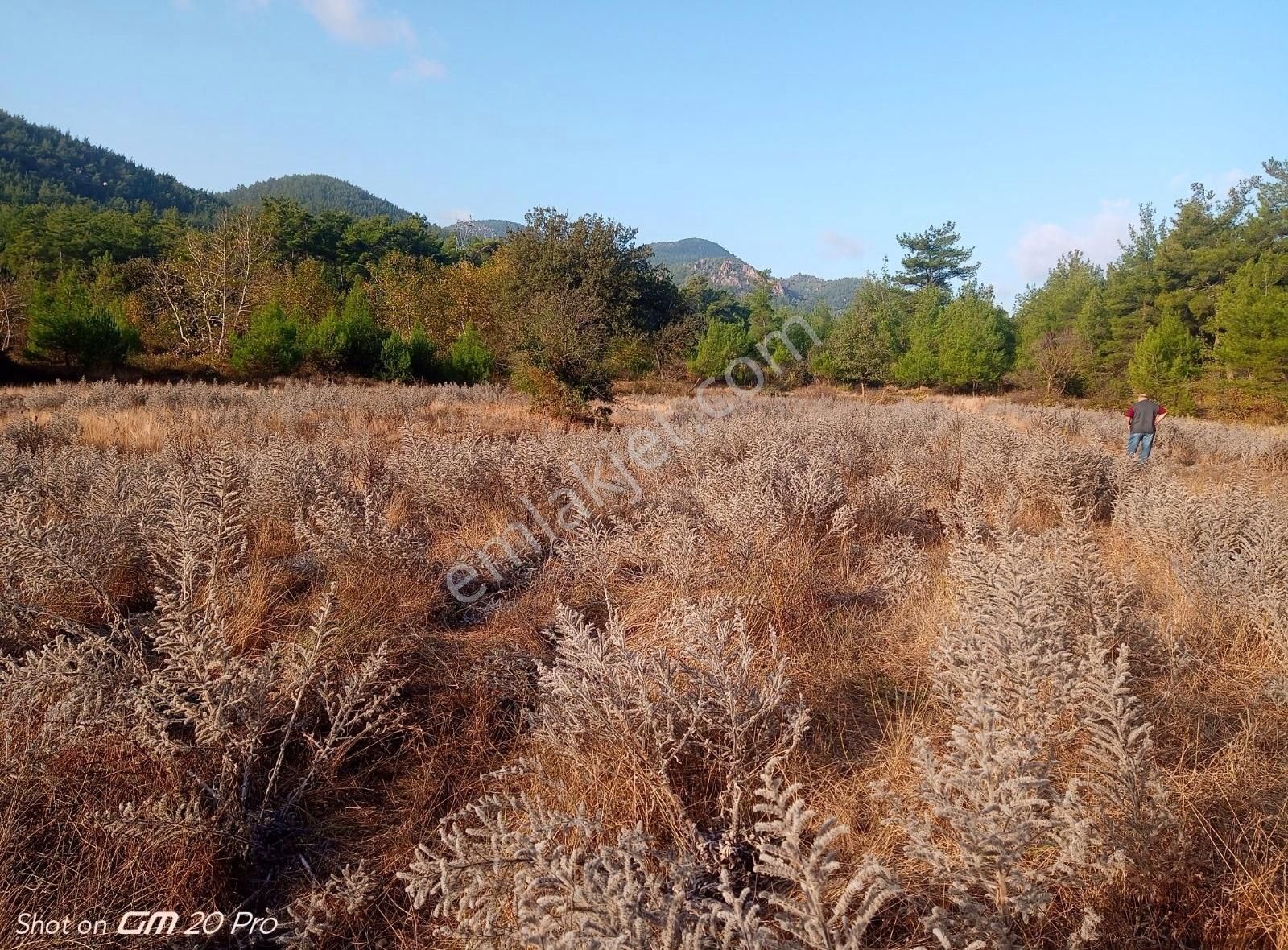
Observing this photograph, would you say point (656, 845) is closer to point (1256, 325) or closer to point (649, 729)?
point (649, 729)

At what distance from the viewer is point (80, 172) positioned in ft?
319

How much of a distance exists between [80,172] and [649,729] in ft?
457

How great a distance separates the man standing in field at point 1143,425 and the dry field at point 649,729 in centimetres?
641

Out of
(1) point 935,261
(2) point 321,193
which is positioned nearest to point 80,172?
(2) point 321,193

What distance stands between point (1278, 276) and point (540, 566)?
35291 mm

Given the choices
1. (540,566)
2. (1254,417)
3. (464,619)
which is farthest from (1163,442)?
(1254,417)

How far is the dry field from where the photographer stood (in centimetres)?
141

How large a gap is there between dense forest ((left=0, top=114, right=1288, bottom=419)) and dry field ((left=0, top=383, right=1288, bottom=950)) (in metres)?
10.3

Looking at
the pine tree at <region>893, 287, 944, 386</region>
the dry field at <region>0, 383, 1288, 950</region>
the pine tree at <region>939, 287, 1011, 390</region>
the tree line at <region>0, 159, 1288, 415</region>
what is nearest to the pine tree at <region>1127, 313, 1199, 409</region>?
the tree line at <region>0, 159, 1288, 415</region>

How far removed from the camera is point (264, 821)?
1.92 meters

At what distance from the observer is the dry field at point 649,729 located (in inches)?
55.4

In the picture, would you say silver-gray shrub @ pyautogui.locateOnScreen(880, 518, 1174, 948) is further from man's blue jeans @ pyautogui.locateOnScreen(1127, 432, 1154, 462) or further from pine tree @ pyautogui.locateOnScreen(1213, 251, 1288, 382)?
pine tree @ pyautogui.locateOnScreen(1213, 251, 1288, 382)

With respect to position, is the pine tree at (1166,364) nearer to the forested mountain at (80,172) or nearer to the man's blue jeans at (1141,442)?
the man's blue jeans at (1141,442)

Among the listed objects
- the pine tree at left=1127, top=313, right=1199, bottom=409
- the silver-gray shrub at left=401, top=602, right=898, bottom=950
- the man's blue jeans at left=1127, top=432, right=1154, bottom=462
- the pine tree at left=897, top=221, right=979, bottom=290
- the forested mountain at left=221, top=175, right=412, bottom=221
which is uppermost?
the forested mountain at left=221, top=175, right=412, bottom=221
